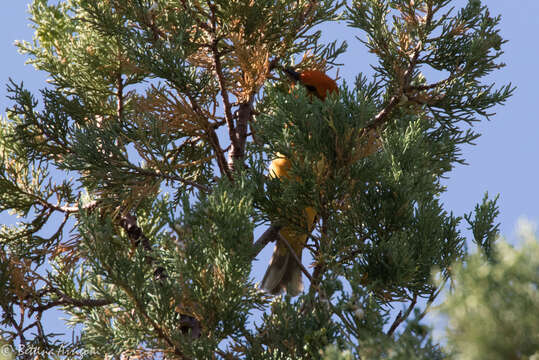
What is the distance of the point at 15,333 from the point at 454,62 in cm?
228

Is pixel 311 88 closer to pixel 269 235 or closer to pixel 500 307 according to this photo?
pixel 269 235

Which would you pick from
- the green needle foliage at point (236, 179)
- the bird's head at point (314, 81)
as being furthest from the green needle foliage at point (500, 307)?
the bird's head at point (314, 81)

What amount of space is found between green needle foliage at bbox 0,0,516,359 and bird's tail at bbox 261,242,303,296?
48 centimetres

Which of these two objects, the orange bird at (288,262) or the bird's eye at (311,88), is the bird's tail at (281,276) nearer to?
the orange bird at (288,262)

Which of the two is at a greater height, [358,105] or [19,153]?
[19,153]

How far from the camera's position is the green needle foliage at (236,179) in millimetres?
1963

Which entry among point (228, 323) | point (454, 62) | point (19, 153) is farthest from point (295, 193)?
point (19, 153)

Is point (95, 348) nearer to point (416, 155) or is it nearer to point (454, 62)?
point (416, 155)

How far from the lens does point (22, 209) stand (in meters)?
3.16

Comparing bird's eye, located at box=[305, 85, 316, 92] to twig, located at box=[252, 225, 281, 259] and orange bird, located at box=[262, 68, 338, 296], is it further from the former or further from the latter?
twig, located at box=[252, 225, 281, 259]

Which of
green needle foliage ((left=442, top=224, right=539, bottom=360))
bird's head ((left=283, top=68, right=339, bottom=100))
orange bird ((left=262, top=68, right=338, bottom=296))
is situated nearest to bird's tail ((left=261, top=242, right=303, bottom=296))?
orange bird ((left=262, top=68, right=338, bottom=296))

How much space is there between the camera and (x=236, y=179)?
226cm

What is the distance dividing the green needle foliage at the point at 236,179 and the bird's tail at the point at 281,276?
1.58 ft

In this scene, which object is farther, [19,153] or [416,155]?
[19,153]
